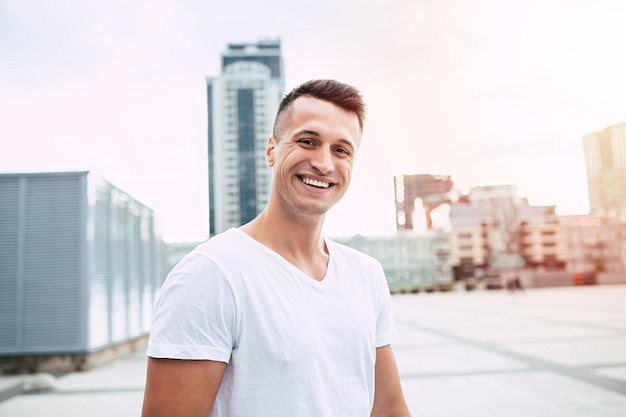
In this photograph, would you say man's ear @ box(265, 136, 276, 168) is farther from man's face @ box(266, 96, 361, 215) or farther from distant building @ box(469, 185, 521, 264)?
distant building @ box(469, 185, 521, 264)

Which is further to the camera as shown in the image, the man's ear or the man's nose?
the man's ear

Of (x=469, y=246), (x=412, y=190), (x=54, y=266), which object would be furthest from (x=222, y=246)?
(x=412, y=190)

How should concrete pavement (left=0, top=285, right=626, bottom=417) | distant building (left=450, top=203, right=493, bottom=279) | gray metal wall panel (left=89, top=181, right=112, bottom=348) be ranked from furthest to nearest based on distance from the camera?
distant building (left=450, top=203, right=493, bottom=279)
gray metal wall panel (left=89, top=181, right=112, bottom=348)
concrete pavement (left=0, top=285, right=626, bottom=417)

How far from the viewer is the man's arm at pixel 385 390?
150cm

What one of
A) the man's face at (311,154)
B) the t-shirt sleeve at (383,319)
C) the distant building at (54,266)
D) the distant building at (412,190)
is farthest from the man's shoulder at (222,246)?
the distant building at (412,190)

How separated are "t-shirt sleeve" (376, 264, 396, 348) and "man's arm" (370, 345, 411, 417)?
34 mm

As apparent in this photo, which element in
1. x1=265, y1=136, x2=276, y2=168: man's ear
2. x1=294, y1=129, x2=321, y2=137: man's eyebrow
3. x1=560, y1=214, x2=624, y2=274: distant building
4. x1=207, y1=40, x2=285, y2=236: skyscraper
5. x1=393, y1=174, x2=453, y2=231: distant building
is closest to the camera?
x1=294, y1=129, x2=321, y2=137: man's eyebrow

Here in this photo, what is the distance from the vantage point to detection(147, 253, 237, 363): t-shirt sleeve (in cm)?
102

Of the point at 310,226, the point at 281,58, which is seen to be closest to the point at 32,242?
the point at 310,226

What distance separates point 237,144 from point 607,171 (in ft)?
189

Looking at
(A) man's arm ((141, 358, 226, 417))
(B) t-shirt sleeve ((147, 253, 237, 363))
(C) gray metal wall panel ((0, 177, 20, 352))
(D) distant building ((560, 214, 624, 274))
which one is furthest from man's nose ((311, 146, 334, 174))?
(D) distant building ((560, 214, 624, 274))

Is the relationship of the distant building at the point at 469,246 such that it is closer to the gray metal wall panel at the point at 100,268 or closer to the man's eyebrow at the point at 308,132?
the gray metal wall panel at the point at 100,268

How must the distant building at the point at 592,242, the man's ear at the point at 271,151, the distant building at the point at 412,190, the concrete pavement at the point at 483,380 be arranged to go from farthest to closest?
the distant building at the point at 412,190
the distant building at the point at 592,242
the concrete pavement at the point at 483,380
the man's ear at the point at 271,151

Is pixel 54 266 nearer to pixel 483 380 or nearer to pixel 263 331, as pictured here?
pixel 483 380
